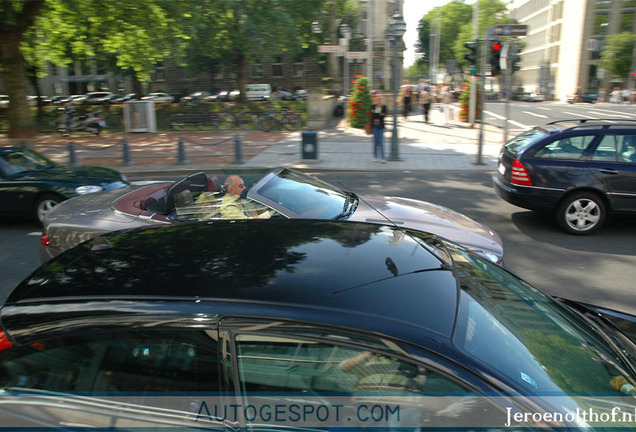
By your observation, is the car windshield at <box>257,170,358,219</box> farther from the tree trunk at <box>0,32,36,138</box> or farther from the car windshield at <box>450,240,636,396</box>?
the tree trunk at <box>0,32,36,138</box>

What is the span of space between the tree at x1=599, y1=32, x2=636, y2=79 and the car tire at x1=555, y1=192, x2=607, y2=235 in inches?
2661

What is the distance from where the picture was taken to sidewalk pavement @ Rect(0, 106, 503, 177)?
14.6 metres

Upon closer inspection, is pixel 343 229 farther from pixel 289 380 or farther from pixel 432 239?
pixel 289 380

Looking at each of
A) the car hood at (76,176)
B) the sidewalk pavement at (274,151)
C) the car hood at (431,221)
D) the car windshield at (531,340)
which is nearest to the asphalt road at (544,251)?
the car hood at (76,176)

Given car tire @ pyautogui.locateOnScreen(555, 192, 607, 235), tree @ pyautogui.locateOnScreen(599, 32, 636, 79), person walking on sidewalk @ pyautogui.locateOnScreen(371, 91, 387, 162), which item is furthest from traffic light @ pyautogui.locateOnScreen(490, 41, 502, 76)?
tree @ pyautogui.locateOnScreen(599, 32, 636, 79)

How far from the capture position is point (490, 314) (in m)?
2.19

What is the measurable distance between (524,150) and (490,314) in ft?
21.4

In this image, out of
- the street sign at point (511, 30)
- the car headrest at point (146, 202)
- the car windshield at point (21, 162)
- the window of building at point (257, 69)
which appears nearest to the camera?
the car headrest at point (146, 202)

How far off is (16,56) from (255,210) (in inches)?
770

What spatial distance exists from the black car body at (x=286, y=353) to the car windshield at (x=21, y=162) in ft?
25.7

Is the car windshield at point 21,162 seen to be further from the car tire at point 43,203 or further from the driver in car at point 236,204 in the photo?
the driver in car at point 236,204

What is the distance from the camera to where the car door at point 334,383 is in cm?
175

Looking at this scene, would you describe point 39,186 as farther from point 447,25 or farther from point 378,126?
point 447,25

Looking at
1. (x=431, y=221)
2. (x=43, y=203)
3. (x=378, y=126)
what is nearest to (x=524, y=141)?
(x=431, y=221)
